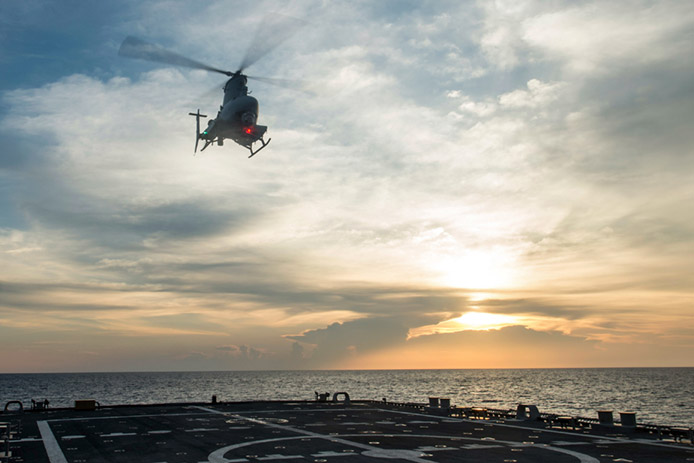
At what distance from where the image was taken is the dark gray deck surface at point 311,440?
28891 mm

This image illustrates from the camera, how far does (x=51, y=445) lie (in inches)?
1335

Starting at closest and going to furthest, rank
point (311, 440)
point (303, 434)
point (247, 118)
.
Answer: point (311, 440) → point (303, 434) → point (247, 118)

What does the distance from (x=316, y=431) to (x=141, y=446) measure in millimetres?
12521

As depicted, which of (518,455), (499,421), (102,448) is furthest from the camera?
(499,421)

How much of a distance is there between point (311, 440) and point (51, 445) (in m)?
15.6

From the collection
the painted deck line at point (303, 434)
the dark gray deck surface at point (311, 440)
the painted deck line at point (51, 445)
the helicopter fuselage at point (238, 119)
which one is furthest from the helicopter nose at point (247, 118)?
the painted deck line at point (51, 445)

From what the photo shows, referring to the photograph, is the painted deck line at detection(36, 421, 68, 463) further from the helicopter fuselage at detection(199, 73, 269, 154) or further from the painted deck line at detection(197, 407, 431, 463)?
the helicopter fuselage at detection(199, 73, 269, 154)

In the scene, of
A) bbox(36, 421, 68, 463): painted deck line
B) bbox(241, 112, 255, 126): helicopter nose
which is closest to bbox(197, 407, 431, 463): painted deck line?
A: bbox(36, 421, 68, 463): painted deck line

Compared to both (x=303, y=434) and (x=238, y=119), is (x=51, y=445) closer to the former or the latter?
(x=303, y=434)

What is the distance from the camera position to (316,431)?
40.6m

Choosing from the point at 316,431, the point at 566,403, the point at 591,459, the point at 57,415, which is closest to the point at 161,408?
the point at 57,415

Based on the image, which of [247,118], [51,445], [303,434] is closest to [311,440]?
[303,434]

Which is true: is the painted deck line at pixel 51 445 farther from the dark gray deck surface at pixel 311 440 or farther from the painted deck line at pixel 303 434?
the painted deck line at pixel 303 434

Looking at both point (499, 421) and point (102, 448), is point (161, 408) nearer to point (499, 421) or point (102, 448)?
→ point (102, 448)
